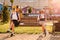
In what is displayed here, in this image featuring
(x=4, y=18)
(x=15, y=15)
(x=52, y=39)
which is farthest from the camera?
(x=4, y=18)

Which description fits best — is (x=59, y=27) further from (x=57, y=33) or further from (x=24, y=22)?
(x=24, y=22)

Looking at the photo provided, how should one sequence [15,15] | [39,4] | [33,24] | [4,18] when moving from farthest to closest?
1. [39,4]
2. [4,18]
3. [33,24]
4. [15,15]

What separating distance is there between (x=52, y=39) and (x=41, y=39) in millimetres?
531

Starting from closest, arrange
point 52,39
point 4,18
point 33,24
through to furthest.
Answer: point 52,39 < point 33,24 < point 4,18

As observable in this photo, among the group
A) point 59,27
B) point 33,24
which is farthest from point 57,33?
point 33,24

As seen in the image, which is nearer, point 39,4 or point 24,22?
point 24,22

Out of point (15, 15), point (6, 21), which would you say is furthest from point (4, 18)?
point (15, 15)

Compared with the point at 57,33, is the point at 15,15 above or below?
above

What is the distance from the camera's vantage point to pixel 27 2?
142 ft

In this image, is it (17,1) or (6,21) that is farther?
(17,1)

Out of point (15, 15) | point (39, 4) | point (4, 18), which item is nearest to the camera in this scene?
point (15, 15)

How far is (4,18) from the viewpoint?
70.3 ft

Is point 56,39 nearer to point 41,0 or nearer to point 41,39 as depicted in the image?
point 41,39

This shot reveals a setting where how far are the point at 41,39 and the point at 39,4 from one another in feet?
100
